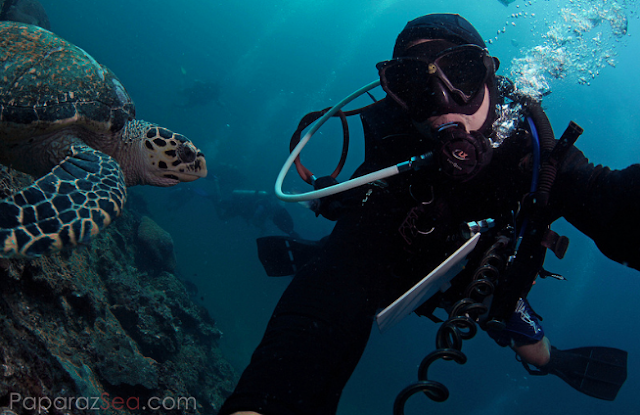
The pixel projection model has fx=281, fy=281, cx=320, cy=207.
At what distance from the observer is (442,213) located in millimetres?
1675

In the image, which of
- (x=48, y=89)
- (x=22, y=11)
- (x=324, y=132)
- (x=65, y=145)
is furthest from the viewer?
(x=324, y=132)

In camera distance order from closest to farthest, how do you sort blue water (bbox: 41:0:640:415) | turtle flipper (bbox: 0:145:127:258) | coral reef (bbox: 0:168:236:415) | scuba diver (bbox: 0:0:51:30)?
turtle flipper (bbox: 0:145:127:258) < coral reef (bbox: 0:168:236:415) < scuba diver (bbox: 0:0:51:30) < blue water (bbox: 41:0:640:415)

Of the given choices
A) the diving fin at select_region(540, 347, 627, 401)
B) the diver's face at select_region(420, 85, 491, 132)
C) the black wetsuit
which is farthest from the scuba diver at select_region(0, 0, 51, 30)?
the diving fin at select_region(540, 347, 627, 401)

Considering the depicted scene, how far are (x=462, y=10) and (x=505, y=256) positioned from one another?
58337mm

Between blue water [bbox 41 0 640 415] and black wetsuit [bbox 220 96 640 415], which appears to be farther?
blue water [bbox 41 0 640 415]

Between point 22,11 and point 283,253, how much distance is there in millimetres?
10570

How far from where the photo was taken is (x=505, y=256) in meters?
1.66

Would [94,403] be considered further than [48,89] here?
No

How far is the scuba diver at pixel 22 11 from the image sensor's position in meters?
6.93

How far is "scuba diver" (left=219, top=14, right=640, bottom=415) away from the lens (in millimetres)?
1195

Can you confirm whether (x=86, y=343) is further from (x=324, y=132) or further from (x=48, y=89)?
(x=324, y=132)

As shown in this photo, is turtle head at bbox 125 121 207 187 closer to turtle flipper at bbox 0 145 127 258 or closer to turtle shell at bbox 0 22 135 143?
turtle shell at bbox 0 22 135 143

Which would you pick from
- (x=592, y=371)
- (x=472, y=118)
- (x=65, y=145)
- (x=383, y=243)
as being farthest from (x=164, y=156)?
(x=592, y=371)

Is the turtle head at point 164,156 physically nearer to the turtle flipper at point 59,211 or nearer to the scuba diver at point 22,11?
the turtle flipper at point 59,211
